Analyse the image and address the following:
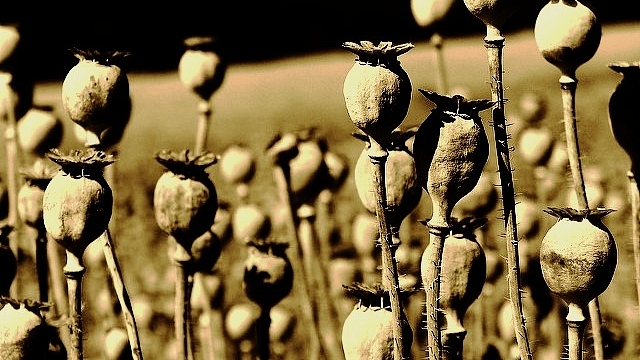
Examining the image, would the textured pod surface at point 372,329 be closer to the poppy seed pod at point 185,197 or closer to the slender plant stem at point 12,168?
the poppy seed pod at point 185,197

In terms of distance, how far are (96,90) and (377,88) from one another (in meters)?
0.18

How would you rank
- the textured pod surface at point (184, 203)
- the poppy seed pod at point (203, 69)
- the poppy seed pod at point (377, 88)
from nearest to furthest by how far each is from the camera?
1. the poppy seed pod at point (377, 88)
2. the textured pod surface at point (184, 203)
3. the poppy seed pod at point (203, 69)

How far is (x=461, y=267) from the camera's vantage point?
66 cm

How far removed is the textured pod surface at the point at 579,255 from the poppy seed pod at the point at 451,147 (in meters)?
0.06

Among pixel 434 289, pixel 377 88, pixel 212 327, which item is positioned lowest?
pixel 212 327

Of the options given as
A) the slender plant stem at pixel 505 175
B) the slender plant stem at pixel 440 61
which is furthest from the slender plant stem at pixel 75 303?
the slender plant stem at pixel 440 61

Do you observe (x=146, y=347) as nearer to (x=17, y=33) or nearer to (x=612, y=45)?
(x=17, y=33)

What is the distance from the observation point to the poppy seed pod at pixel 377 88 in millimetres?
562

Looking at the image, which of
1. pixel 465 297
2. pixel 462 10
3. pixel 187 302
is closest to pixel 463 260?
pixel 465 297

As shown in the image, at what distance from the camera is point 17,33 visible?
2.73 ft

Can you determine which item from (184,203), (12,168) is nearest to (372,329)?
(184,203)

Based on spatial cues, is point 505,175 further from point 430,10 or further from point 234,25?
point 234,25

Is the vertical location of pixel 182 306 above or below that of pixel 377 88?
below

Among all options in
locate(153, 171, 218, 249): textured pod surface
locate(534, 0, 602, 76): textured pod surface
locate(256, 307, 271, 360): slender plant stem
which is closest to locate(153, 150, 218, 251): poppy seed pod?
locate(153, 171, 218, 249): textured pod surface
